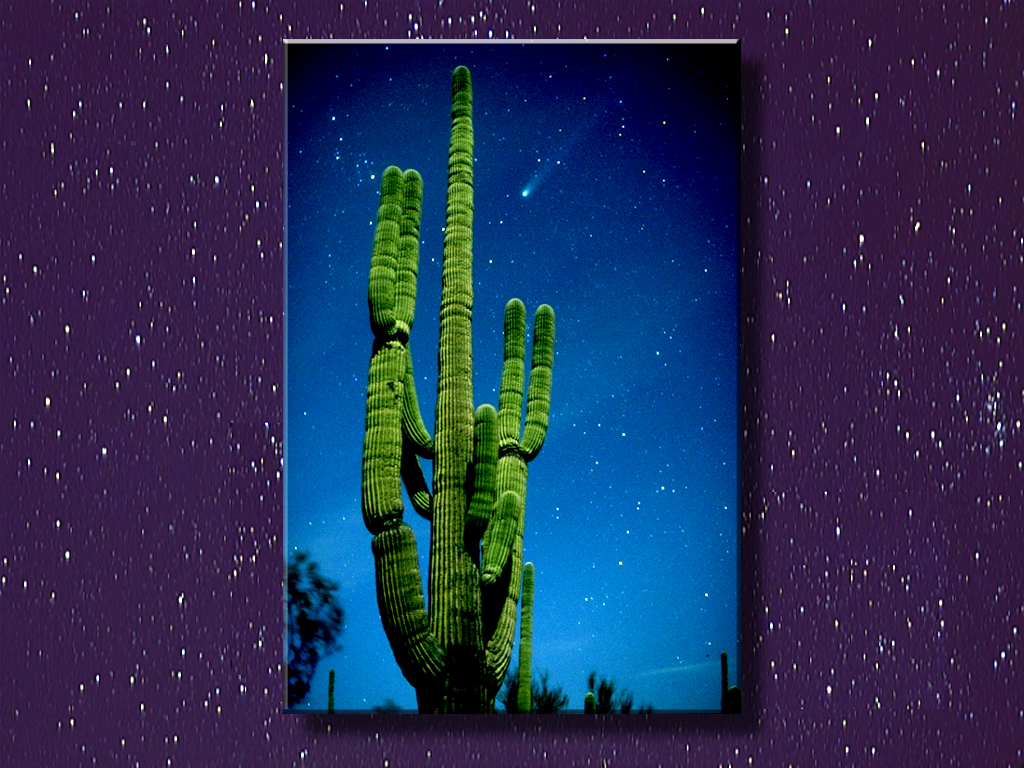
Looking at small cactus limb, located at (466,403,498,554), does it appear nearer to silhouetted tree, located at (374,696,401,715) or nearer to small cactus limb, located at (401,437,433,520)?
small cactus limb, located at (401,437,433,520)

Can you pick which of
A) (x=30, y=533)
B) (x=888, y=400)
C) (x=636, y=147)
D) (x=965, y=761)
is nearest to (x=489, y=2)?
(x=636, y=147)

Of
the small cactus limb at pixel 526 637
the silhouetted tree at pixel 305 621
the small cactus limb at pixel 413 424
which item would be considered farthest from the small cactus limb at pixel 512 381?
the silhouetted tree at pixel 305 621

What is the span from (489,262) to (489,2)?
1.50 ft

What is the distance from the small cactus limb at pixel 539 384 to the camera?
6.27 ft

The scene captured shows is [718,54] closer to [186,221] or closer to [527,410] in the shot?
[527,410]

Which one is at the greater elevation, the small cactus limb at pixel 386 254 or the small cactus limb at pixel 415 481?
the small cactus limb at pixel 386 254

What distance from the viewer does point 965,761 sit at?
1.92 m

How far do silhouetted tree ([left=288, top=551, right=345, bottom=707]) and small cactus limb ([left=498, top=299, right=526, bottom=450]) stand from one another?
1.24 ft

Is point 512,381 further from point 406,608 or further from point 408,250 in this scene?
point 406,608

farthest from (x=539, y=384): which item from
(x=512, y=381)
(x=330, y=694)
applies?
(x=330, y=694)

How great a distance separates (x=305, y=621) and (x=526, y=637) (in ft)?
1.20

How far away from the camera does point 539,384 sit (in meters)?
1.92

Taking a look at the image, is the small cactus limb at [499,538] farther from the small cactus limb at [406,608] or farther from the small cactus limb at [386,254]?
the small cactus limb at [386,254]

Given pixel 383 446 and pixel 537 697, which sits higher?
pixel 383 446
